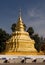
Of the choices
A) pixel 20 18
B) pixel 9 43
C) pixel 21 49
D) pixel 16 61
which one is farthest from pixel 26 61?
pixel 20 18

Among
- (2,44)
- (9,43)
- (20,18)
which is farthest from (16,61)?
(2,44)

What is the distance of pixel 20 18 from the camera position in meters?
45.4

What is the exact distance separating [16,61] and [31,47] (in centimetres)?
1464

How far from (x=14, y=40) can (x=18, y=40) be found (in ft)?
3.07

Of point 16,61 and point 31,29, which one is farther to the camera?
point 31,29

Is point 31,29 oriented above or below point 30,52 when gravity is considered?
above

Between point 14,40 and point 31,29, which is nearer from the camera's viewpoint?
point 14,40

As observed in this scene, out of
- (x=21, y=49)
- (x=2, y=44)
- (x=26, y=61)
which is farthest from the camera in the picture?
(x=2, y=44)

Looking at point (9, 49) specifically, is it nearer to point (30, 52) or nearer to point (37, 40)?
point (30, 52)

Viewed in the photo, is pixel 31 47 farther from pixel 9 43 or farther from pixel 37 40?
pixel 37 40

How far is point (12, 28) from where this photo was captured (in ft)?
204

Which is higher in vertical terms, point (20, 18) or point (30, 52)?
point (20, 18)

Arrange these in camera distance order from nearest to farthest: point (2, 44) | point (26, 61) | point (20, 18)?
point (26, 61) < point (20, 18) < point (2, 44)

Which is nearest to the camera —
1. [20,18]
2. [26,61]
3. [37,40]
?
[26,61]
